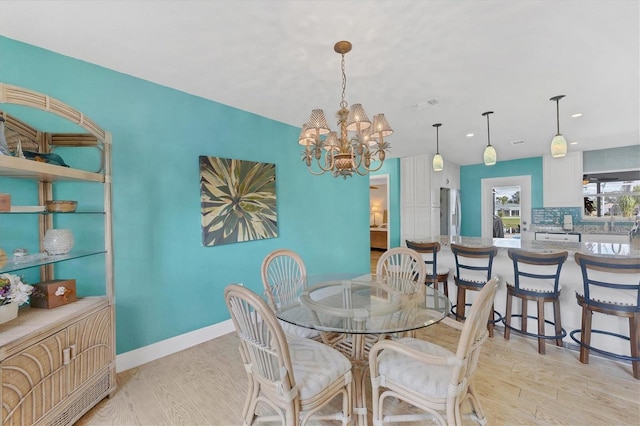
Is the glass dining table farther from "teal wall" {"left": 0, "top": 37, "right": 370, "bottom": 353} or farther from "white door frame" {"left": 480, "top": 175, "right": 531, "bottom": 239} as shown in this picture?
"white door frame" {"left": 480, "top": 175, "right": 531, "bottom": 239}

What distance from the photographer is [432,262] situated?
3.02 m

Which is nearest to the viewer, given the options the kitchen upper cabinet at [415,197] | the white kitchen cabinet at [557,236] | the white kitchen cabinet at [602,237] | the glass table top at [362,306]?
the glass table top at [362,306]

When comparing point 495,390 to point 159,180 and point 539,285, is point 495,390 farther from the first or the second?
point 159,180

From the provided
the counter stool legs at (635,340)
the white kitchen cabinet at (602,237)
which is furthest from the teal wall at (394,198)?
the counter stool legs at (635,340)

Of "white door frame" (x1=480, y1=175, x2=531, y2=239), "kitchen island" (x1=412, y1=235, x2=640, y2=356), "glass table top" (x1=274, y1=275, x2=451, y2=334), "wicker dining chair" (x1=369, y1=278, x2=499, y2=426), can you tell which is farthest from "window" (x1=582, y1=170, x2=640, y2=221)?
"wicker dining chair" (x1=369, y1=278, x2=499, y2=426)

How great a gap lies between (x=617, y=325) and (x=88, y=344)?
161 inches

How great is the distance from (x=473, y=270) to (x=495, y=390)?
1.18m

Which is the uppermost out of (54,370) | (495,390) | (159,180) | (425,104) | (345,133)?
(425,104)

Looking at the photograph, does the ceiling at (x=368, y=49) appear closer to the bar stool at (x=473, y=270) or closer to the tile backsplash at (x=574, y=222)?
the bar stool at (x=473, y=270)

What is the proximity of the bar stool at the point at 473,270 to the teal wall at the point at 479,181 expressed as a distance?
4305mm

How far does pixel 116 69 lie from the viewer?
7.38 ft

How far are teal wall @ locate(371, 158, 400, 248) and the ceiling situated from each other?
276cm

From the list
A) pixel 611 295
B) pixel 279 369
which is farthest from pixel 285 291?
pixel 611 295

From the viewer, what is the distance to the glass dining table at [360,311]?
1593 mm
